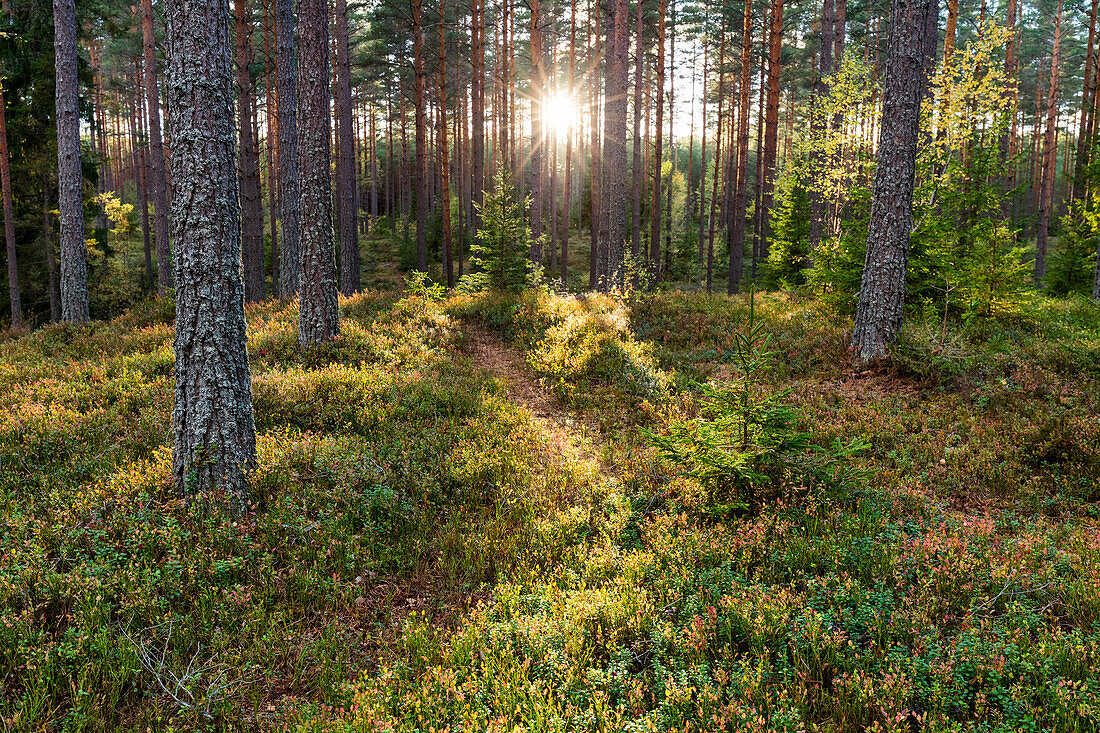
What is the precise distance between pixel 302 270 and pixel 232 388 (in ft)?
18.7

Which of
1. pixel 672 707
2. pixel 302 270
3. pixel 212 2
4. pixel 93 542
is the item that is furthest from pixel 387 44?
pixel 672 707

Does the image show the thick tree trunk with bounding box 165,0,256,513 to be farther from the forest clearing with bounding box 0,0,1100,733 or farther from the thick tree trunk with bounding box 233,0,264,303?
the thick tree trunk with bounding box 233,0,264,303

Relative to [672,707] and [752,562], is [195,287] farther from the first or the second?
[752,562]

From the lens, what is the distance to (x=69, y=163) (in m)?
14.0

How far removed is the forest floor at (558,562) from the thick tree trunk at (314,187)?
201cm

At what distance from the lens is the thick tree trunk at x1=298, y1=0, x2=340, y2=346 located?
10117mm

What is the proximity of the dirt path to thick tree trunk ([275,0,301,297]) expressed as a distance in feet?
16.0

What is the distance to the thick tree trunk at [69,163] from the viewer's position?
45.0 feet

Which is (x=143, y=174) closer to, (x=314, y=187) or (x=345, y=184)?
(x=345, y=184)

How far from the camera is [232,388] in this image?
523cm

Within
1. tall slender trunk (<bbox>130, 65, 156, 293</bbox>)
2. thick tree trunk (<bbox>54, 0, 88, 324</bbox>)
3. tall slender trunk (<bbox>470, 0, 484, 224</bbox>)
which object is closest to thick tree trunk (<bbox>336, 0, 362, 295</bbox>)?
tall slender trunk (<bbox>470, 0, 484, 224</bbox>)

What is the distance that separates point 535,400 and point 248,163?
14.8 metres

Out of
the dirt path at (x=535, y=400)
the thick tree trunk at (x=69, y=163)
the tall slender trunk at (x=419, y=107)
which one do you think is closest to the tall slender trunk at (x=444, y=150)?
the tall slender trunk at (x=419, y=107)

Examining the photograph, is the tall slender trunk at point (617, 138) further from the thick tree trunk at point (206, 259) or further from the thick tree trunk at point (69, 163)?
the thick tree trunk at point (69, 163)
